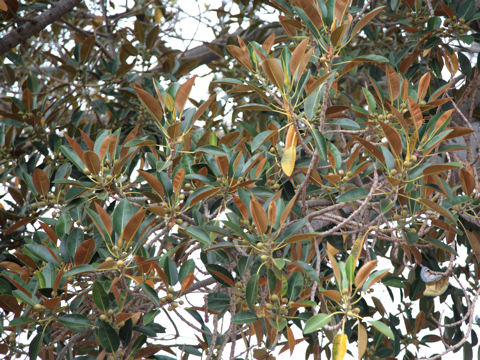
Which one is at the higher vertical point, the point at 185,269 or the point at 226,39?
the point at 226,39

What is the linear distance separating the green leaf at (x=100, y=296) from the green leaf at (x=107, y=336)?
57 millimetres

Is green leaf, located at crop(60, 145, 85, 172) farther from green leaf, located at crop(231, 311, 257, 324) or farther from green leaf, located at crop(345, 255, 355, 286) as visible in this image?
green leaf, located at crop(345, 255, 355, 286)

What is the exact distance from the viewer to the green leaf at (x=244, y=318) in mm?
1478

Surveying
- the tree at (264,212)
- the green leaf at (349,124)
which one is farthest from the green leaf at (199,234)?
the green leaf at (349,124)

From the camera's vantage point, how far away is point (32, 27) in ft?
8.36

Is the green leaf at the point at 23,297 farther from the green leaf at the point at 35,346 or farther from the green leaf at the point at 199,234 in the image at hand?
the green leaf at the point at 199,234

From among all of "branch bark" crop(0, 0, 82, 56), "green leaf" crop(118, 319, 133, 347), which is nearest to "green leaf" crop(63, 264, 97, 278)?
"green leaf" crop(118, 319, 133, 347)

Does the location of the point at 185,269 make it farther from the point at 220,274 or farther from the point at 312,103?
the point at 312,103

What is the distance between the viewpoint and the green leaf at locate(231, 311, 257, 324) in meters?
1.48

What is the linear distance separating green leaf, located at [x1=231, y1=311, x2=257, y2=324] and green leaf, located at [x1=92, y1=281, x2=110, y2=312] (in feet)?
1.14

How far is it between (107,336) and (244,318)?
392 millimetres

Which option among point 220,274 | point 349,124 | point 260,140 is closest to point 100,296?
point 220,274

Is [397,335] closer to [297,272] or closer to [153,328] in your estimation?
[297,272]

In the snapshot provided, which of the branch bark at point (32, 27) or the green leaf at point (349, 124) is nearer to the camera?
the green leaf at point (349, 124)
